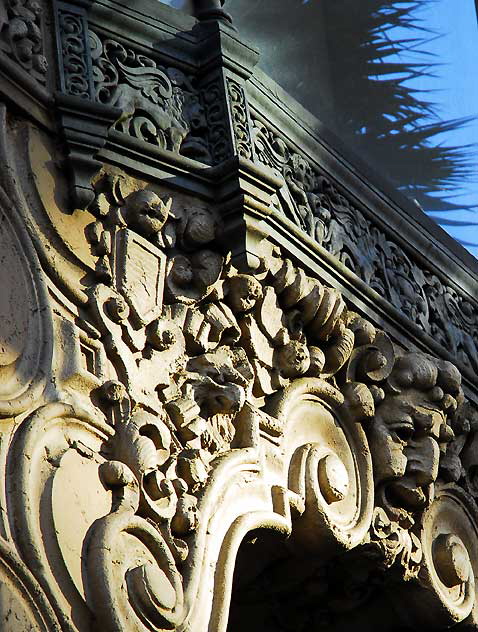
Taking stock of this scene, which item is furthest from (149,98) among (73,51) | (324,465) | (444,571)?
(444,571)

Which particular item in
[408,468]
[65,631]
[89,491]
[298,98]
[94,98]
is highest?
[298,98]

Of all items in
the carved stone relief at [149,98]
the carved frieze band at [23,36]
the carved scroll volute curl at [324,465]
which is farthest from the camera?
the carved scroll volute curl at [324,465]

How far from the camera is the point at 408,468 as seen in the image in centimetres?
419

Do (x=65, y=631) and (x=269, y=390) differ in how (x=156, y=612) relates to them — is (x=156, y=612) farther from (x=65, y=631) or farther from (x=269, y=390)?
(x=269, y=390)

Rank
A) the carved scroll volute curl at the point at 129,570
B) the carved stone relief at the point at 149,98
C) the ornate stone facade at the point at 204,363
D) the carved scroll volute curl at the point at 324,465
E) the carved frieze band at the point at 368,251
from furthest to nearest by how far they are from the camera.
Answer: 1. the carved frieze band at the point at 368,251
2. the carved scroll volute curl at the point at 324,465
3. the carved stone relief at the point at 149,98
4. the ornate stone facade at the point at 204,363
5. the carved scroll volute curl at the point at 129,570

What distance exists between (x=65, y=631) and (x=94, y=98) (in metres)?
1.32

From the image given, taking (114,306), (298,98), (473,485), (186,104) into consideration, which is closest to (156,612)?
(114,306)

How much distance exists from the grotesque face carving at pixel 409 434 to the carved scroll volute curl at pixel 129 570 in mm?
1088

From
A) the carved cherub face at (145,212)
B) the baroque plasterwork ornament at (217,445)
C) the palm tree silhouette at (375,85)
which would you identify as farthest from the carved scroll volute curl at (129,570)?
the palm tree silhouette at (375,85)

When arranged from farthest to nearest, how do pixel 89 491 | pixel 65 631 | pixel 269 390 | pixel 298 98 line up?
pixel 298 98 → pixel 269 390 → pixel 89 491 → pixel 65 631

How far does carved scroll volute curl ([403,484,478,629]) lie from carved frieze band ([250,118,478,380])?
0.49 m

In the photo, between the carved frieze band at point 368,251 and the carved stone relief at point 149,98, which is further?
the carved frieze band at point 368,251

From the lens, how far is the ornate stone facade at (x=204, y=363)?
10.2ft

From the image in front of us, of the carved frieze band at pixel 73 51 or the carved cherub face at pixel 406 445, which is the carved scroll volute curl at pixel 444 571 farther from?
the carved frieze band at pixel 73 51
